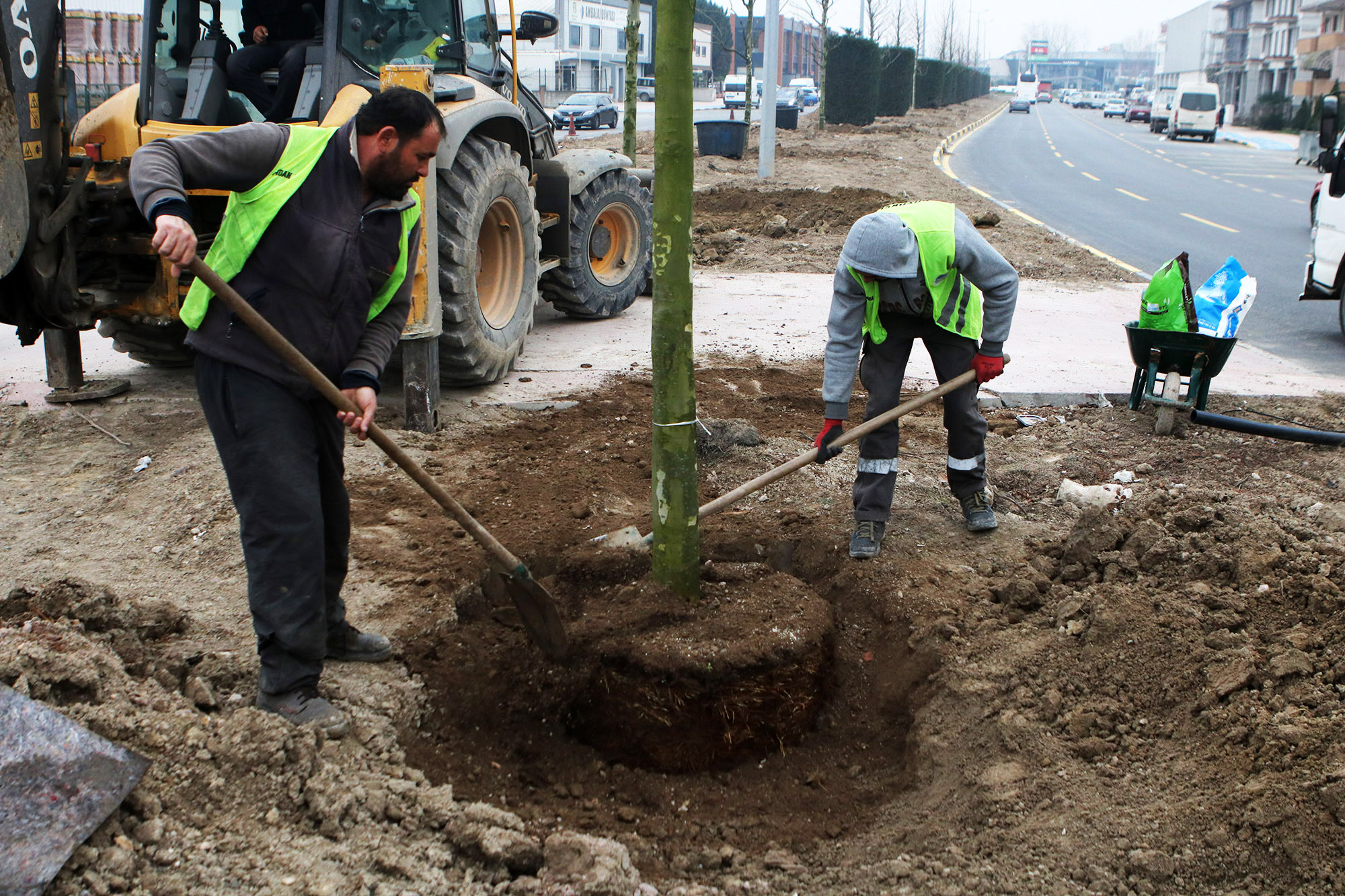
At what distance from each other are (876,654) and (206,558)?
8.71 feet

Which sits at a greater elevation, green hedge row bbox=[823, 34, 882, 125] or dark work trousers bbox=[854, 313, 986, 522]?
green hedge row bbox=[823, 34, 882, 125]

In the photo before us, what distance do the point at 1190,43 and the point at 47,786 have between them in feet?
352

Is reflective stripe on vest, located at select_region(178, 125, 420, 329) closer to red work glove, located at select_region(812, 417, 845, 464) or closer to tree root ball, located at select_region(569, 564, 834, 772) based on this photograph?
tree root ball, located at select_region(569, 564, 834, 772)

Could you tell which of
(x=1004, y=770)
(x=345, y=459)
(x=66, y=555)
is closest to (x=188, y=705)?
(x=66, y=555)

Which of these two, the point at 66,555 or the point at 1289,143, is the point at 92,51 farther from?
the point at 1289,143

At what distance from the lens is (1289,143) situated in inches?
1661

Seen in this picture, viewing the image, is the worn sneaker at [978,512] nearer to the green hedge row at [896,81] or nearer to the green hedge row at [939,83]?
the green hedge row at [896,81]

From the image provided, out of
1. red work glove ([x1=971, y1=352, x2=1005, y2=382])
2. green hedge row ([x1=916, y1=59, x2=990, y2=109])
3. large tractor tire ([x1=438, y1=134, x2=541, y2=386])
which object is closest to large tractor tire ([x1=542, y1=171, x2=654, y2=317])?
large tractor tire ([x1=438, y1=134, x2=541, y2=386])

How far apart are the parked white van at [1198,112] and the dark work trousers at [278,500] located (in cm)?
4536

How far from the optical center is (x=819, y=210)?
47.6ft

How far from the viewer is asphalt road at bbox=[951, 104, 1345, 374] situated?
405 inches

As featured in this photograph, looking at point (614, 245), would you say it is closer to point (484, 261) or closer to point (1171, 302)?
point (484, 261)

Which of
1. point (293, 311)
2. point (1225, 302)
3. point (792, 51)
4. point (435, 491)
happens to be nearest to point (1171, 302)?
point (1225, 302)

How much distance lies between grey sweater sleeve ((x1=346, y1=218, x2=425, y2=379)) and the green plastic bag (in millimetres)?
4131
